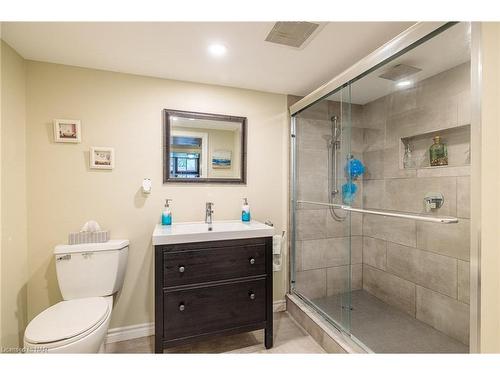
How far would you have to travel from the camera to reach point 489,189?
90 centimetres

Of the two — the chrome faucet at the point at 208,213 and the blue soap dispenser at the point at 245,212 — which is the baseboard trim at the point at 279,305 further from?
the chrome faucet at the point at 208,213

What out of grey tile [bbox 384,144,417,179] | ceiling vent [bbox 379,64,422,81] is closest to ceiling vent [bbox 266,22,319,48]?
ceiling vent [bbox 379,64,422,81]

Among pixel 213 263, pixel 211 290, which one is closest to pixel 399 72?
pixel 213 263

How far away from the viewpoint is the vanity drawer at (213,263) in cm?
156

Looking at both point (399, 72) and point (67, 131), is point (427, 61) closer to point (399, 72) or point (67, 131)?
point (399, 72)

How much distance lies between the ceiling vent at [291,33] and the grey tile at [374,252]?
6.48ft

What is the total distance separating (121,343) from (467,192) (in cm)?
279

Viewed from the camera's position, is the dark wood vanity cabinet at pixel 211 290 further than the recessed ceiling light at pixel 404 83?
No

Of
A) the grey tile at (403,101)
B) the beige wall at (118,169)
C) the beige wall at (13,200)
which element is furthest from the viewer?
the grey tile at (403,101)

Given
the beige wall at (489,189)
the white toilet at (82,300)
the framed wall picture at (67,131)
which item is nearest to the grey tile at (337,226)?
the beige wall at (489,189)

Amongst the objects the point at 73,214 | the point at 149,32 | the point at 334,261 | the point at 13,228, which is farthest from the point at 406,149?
the point at 13,228

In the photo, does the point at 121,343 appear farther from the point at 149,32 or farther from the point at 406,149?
the point at 406,149

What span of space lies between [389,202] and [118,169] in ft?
7.93

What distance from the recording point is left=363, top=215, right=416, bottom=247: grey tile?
213cm
